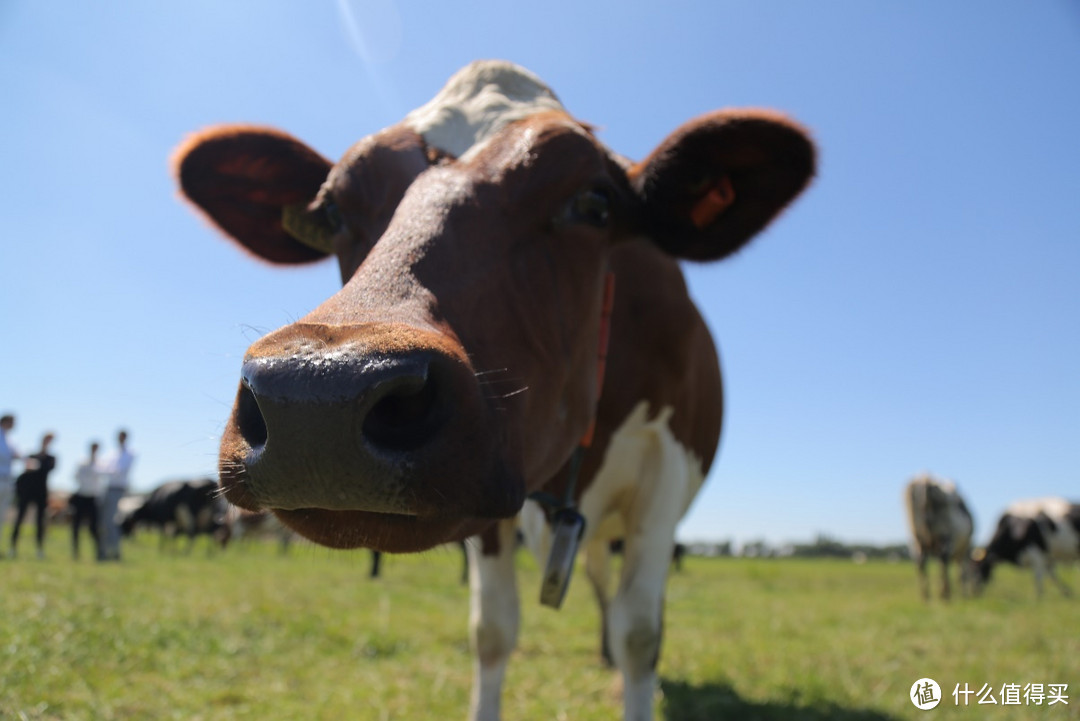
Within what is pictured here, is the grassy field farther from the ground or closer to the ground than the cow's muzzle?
closer to the ground

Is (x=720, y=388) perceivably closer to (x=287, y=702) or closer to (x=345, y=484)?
(x=287, y=702)

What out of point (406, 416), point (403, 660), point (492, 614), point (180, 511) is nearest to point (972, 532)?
point (403, 660)

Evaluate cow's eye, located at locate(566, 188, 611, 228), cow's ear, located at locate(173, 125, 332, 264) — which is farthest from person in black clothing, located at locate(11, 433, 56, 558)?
cow's eye, located at locate(566, 188, 611, 228)

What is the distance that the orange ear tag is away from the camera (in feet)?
8.21

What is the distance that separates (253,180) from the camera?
2.96 meters

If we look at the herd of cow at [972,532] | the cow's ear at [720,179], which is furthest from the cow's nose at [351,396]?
the herd of cow at [972,532]

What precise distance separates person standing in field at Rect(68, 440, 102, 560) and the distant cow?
306 inches

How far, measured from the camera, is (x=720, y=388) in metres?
4.25

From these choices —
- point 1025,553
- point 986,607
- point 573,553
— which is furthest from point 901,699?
point 1025,553

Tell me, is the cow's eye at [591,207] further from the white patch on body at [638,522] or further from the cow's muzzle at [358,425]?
the white patch on body at [638,522]

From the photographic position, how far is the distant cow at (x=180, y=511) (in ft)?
63.8

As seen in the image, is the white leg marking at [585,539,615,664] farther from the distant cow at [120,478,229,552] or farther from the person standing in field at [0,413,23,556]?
the distant cow at [120,478,229,552]

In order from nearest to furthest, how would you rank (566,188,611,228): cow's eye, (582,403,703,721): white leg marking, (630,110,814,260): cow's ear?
(566,188,611,228): cow's eye < (630,110,814,260): cow's ear < (582,403,703,721): white leg marking

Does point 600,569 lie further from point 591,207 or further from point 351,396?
point 351,396
